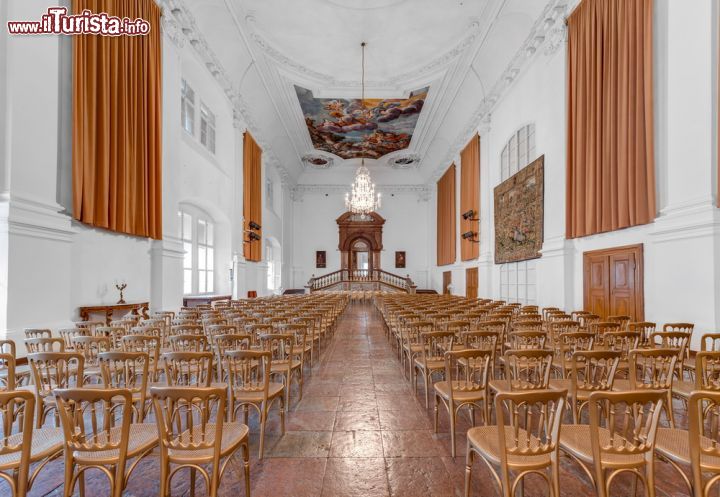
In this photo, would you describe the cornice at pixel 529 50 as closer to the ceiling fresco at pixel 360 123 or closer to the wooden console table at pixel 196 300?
the ceiling fresco at pixel 360 123

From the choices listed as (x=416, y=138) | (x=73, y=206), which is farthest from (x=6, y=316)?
(x=416, y=138)

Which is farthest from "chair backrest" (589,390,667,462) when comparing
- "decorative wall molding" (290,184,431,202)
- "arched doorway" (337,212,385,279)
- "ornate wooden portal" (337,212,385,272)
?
"decorative wall molding" (290,184,431,202)

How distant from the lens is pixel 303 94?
1585 centimetres

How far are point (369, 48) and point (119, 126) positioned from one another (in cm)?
868

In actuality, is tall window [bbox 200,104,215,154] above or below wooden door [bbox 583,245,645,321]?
above

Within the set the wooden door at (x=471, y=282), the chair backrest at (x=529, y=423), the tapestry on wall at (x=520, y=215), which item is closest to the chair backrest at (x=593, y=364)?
the chair backrest at (x=529, y=423)

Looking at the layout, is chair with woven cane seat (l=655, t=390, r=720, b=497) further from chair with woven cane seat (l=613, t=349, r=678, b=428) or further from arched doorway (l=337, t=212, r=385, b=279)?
arched doorway (l=337, t=212, r=385, b=279)

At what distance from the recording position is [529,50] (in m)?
10.4

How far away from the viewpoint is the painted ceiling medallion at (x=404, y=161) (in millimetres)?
22797

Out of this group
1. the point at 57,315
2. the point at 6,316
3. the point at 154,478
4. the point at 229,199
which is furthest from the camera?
the point at 229,199

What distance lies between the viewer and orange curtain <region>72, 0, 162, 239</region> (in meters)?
6.30

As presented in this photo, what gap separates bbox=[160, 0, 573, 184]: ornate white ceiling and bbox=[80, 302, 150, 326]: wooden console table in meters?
6.23

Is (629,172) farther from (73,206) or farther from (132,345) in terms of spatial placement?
(73,206)

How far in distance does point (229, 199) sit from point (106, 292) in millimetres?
6736
